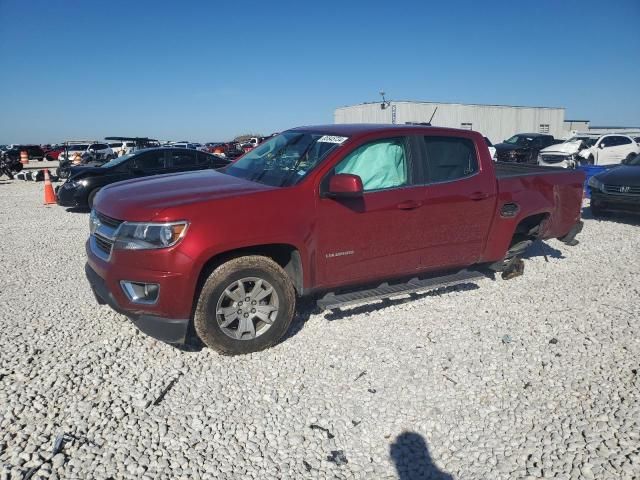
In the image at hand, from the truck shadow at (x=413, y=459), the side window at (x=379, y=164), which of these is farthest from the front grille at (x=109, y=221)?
the truck shadow at (x=413, y=459)

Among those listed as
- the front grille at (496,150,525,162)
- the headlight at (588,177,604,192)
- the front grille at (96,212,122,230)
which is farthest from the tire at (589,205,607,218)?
the front grille at (496,150,525,162)

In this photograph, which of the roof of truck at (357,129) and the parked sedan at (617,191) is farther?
the parked sedan at (617,191)

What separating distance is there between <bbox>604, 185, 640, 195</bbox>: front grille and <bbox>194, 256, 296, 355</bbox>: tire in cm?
808

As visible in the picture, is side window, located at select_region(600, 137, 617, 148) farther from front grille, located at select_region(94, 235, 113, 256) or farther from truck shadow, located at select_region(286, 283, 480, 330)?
front grille, located at select_region(94, 235, 113, 256)

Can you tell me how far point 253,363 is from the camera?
11.5 feet

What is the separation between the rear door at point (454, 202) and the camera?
4234 mm

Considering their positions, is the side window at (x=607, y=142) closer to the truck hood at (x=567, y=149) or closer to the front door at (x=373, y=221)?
the truck hood at (x=567, y=149)

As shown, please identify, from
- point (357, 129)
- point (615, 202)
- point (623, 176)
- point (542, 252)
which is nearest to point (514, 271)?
point (542, 252)

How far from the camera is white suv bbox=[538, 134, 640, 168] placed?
17.9m

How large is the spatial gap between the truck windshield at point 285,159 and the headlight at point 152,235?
0.95m

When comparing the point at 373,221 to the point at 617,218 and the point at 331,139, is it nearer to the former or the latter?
the point at 331,139

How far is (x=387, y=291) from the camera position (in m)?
4.12

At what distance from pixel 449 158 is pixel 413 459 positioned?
9.67 feet

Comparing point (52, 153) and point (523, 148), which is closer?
point (523, 148)
